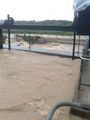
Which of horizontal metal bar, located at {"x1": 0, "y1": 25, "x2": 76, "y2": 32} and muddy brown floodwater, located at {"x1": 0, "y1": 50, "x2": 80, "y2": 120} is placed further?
horizontal metal bar, located at {"x1": 0, "y1": 25, "x2": 76, "y2": 32}

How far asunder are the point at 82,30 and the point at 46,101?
1710 mm

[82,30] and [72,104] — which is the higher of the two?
[82,30]

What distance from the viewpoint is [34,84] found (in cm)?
445

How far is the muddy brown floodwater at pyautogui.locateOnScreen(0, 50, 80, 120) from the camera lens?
3.22m

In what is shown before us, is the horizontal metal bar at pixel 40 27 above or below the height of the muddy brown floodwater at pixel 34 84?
above

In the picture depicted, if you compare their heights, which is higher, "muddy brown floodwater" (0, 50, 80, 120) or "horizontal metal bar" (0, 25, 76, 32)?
"horizontal metal bar" (0, 25, 76, 32)

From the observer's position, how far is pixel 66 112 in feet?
9.82

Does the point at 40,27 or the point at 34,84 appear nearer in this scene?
the point at 34,84

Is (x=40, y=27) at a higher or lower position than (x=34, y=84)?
higher

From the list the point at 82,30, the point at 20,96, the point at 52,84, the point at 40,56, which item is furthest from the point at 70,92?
the point at 40,56

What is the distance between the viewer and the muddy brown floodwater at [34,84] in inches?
127

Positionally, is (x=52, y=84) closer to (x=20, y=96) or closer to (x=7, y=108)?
(x=20, y=96)

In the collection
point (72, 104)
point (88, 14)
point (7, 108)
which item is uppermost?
point (88, 14)

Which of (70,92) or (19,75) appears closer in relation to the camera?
(70,92)
